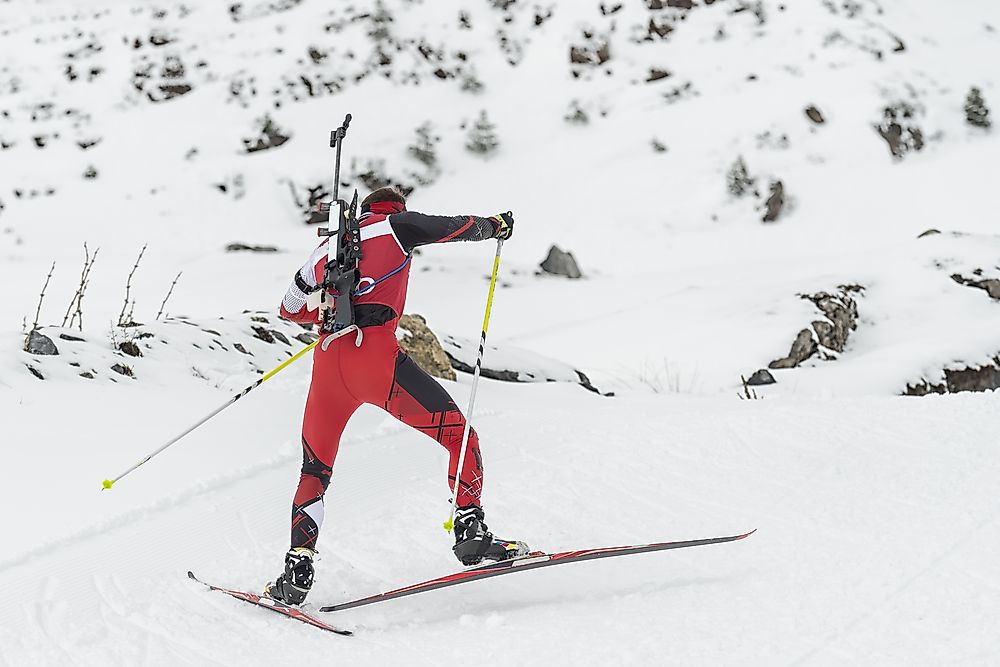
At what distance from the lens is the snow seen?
347 cm

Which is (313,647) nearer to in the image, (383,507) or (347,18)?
(383,507)

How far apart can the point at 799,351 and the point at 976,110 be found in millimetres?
15489

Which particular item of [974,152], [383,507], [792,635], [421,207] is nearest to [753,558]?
[792,635]

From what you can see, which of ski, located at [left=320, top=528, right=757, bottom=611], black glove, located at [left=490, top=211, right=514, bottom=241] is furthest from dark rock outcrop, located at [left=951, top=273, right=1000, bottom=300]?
black glove, located at [left=490, top=211, right=514, bottom=241]

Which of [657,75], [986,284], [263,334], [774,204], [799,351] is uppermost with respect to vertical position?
[263,334]

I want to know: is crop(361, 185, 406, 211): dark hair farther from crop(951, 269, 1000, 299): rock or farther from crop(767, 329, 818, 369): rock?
crop(951, 269, 1000, 299): rock

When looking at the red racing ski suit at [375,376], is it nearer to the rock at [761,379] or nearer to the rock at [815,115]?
the rock at [761,379]

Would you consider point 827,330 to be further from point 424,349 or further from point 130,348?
point 130,348

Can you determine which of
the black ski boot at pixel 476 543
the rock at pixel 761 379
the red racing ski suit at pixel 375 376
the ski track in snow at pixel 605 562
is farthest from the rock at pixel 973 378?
the red racing ski suit at pixel 375 376

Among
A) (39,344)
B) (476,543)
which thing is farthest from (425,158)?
(476,543)

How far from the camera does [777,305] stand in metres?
11.6

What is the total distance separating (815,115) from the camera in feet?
72.9

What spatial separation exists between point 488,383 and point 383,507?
305 centimetres

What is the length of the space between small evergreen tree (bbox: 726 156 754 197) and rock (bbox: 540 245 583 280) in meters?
5.73
